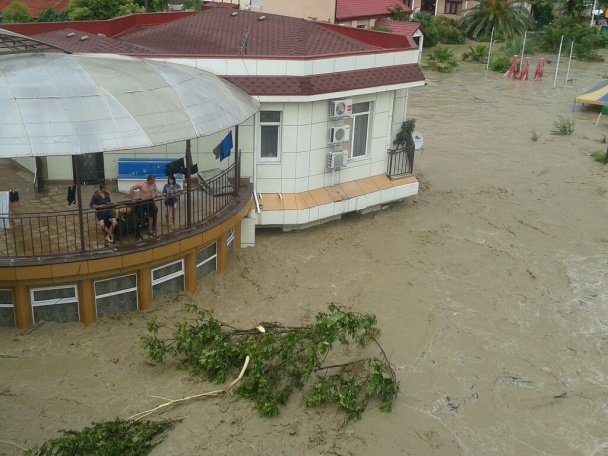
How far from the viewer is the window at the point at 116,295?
11.5m

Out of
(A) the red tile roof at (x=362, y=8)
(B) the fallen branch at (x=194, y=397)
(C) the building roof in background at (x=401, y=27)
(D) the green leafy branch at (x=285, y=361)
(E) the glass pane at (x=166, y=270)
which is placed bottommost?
(B) the fallen branch at (x=194, y=397)

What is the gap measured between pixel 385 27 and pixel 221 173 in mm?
25633

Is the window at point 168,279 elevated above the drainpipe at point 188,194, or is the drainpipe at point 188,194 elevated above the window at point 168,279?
the drainpipe at point 188,194

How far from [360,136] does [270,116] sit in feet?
8.19

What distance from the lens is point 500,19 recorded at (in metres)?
47.3

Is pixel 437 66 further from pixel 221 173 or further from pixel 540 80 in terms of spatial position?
pixel 221 173

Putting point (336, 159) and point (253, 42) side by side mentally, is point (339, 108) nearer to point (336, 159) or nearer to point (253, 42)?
point (336, 159)

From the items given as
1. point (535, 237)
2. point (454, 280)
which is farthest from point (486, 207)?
point (454, 280)

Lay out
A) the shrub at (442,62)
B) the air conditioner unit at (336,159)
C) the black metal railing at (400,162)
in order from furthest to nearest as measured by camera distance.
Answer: the shrub at (442,62) < the black metal railing at (400,162) < the air conditioner unit at (336,159)

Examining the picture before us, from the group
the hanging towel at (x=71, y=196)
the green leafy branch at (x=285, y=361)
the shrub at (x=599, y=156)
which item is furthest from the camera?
the shrub at (x=599, y=156)

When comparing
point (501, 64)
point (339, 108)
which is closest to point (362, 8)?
point (501, 64)

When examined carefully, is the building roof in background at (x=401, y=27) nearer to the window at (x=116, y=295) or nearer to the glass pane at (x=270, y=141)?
the glass pane at (x=270, y=141)

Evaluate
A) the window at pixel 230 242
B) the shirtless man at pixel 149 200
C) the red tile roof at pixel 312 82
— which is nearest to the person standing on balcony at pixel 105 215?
the shirtless man at pixel 149 200

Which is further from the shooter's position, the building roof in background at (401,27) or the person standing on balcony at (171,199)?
the building roof in background at (401,27)
